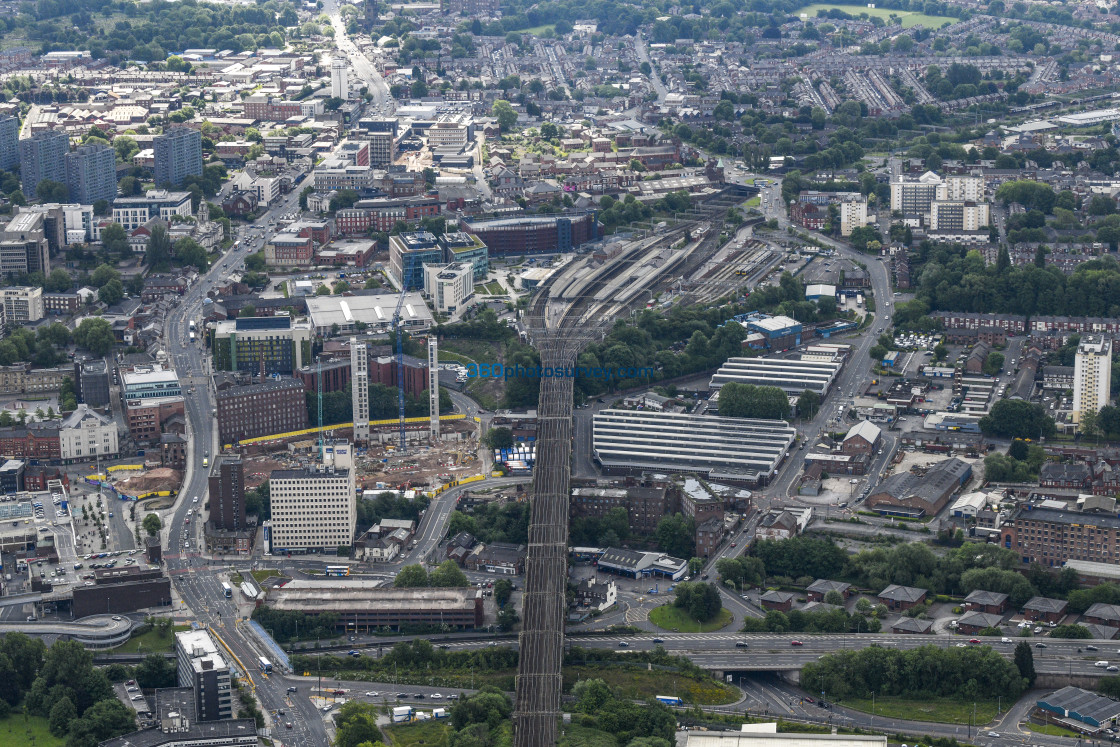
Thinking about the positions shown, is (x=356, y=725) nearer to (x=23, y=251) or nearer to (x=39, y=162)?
(x=23, y=251)

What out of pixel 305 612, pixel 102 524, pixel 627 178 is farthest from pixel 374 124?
pixel 305 612

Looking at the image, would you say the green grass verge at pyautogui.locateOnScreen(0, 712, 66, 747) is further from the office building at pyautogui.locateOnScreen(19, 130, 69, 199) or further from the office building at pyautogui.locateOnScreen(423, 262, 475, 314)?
the office building at pyautogui.locateOnScreen(19, 130, 69, 199)

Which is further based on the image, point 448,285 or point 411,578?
point 448,285

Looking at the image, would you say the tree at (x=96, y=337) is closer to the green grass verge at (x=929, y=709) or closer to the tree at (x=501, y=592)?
the tree at (x=501, y=592)

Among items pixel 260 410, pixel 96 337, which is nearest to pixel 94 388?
pixel 96 337

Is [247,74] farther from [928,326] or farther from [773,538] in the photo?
[773,538]
